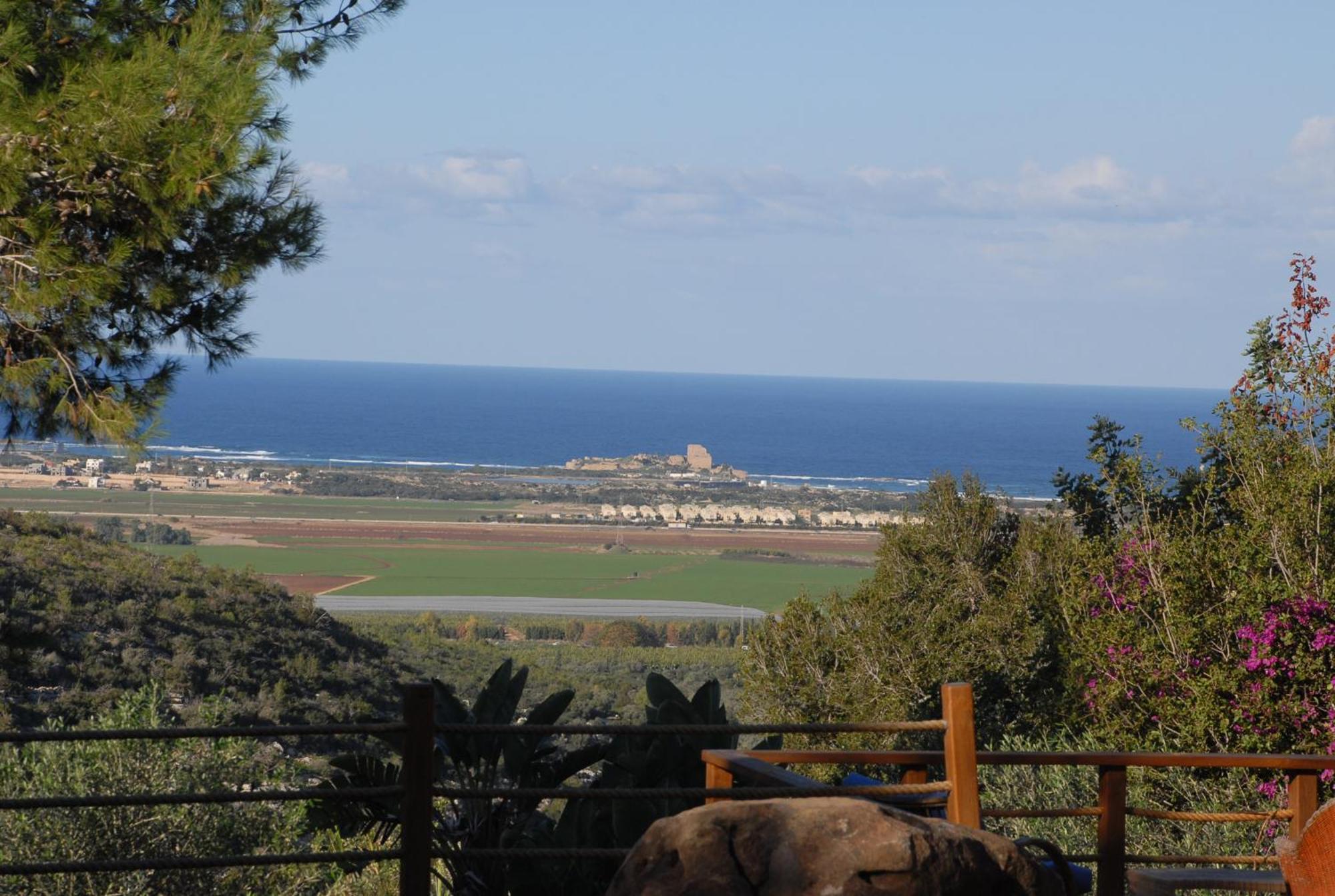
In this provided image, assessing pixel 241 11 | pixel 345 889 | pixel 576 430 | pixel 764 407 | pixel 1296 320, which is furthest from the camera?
pixel 764 407

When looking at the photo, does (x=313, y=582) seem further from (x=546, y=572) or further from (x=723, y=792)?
(x=723, y=792)

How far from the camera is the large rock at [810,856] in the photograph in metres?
2.38

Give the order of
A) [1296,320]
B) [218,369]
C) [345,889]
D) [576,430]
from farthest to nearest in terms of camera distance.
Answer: [576,430] < [1296,320] < [345,889] < [218,369]

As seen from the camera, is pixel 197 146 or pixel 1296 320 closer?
pixel 197 146

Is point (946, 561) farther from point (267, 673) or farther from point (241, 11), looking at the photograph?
point (241, 11)

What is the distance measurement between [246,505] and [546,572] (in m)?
19.3

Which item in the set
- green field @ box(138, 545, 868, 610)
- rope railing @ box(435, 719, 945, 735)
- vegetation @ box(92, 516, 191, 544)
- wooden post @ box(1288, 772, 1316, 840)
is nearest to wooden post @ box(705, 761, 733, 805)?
rope railing @ box(435, 719, 945, 735)

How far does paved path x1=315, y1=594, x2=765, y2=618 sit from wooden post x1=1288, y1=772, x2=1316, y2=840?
108 ft

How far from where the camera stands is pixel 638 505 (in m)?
70.3

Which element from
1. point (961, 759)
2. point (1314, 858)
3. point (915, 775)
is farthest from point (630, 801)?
point (1314, 858)

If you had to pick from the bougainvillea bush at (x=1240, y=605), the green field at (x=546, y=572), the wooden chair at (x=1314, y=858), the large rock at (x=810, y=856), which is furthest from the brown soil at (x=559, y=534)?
the large rock at (x=810, y=856)

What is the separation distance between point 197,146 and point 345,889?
390 centimetres

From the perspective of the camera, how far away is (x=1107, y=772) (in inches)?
146

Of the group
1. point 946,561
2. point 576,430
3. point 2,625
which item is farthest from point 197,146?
point 576,430
